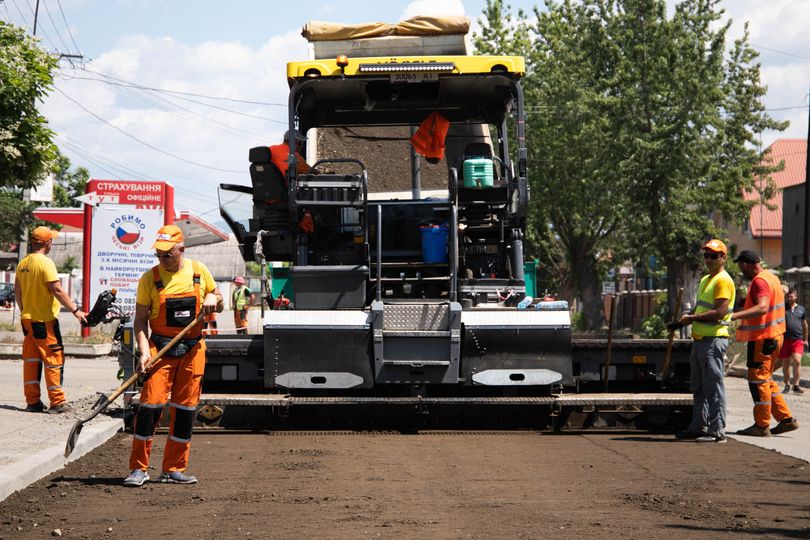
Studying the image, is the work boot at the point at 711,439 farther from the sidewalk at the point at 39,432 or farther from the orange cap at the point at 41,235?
the orange cap at the point at 41,235

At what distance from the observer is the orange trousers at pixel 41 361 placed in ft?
40.1

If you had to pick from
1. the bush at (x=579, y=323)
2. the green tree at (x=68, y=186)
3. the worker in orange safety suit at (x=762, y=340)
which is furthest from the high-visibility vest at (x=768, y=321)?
the green tree at (x=68, y=186)

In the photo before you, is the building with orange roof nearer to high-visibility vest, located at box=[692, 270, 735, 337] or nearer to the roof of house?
the roof of house

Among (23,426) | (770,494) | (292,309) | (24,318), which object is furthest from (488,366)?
(24,318)

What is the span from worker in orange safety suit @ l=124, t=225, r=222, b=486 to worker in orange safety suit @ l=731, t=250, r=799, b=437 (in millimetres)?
5453

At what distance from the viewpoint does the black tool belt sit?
27.0ft

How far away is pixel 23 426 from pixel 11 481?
3.28 metres

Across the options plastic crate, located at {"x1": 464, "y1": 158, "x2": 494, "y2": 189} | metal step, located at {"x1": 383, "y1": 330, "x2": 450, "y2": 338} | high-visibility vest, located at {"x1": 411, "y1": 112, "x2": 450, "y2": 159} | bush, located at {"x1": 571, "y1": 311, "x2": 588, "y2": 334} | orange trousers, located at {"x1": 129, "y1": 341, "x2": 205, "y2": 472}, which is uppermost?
high-visibility vest, located at {"x1": 411, "y1": 112, "x2": 450, "y2": 159}

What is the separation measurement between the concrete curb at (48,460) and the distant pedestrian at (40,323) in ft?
4.80

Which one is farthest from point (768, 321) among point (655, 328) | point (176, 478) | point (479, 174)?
point (655, 328)

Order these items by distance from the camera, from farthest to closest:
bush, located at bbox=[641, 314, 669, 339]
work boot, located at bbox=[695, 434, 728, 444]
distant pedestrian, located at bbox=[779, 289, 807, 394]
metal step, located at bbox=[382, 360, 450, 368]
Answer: bush, located at bbox=[641, 314, 669, 339]
distant pedestrian, located at bbox=[779, 289, 807, 394]
work boot, located at bbox=[695, 434, 728, 444]
metal step, located at bbox=[382, 360, 450, 368]

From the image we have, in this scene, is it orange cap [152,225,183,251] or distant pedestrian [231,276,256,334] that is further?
distant pedestrian [231,276,256,334]

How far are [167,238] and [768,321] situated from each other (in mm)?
6260

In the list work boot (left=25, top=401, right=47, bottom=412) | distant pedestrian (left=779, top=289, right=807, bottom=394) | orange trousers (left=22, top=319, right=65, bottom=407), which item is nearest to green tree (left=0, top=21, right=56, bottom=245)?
orange trousers (left=22, top=319, right=65, bottom=407)
